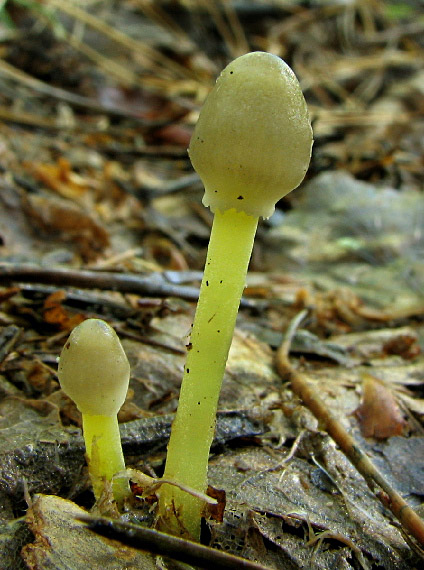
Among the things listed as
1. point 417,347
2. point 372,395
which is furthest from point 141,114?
point 372,395

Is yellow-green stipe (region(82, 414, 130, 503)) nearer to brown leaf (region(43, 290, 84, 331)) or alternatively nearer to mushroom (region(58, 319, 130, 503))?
mushroom (region(58, 319, 130, 503))

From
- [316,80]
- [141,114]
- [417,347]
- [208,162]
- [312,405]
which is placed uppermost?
[316,80]

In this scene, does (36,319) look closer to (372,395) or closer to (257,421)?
(257,421)

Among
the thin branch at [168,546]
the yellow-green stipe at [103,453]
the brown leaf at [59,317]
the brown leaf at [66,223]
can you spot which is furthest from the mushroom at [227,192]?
the brown leaf at [66,223]

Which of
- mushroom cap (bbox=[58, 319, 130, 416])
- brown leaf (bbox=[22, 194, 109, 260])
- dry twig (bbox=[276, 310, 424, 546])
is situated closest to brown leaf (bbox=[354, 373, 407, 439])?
dry twig (bbox=[276, 310, 424, 546])

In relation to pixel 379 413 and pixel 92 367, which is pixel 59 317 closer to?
pixel 92 367

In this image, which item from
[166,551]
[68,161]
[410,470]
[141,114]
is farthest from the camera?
[141,114]

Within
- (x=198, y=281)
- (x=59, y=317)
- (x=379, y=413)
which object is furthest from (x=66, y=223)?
(x=379, y=413)
